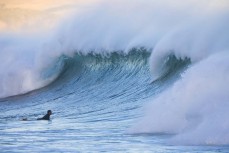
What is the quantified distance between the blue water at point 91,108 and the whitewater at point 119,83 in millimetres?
20

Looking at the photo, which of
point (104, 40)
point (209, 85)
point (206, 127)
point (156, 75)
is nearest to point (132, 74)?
point (156, 75)

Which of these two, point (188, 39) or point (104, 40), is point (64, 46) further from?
point (188, 39)

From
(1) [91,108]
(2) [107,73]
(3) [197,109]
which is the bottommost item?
(3) [197,109]

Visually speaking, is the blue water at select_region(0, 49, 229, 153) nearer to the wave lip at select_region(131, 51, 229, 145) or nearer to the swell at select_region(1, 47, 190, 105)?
the swell at select_region(1, 47, 190, 105)

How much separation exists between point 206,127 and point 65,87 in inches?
612

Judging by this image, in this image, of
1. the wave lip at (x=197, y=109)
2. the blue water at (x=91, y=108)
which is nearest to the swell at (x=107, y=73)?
the blue water at (x=91, y=108)

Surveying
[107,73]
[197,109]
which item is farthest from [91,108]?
[197,109]

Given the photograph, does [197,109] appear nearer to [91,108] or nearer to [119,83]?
[91,108]

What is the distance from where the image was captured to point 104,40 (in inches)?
1146

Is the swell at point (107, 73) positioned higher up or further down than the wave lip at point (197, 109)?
higher up

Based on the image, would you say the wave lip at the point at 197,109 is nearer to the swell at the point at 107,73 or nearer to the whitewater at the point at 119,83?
the whitewater at the point at 119,83

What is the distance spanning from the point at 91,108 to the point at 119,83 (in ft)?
12.2

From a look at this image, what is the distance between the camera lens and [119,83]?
2312 cm

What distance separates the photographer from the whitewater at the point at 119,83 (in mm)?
11273
